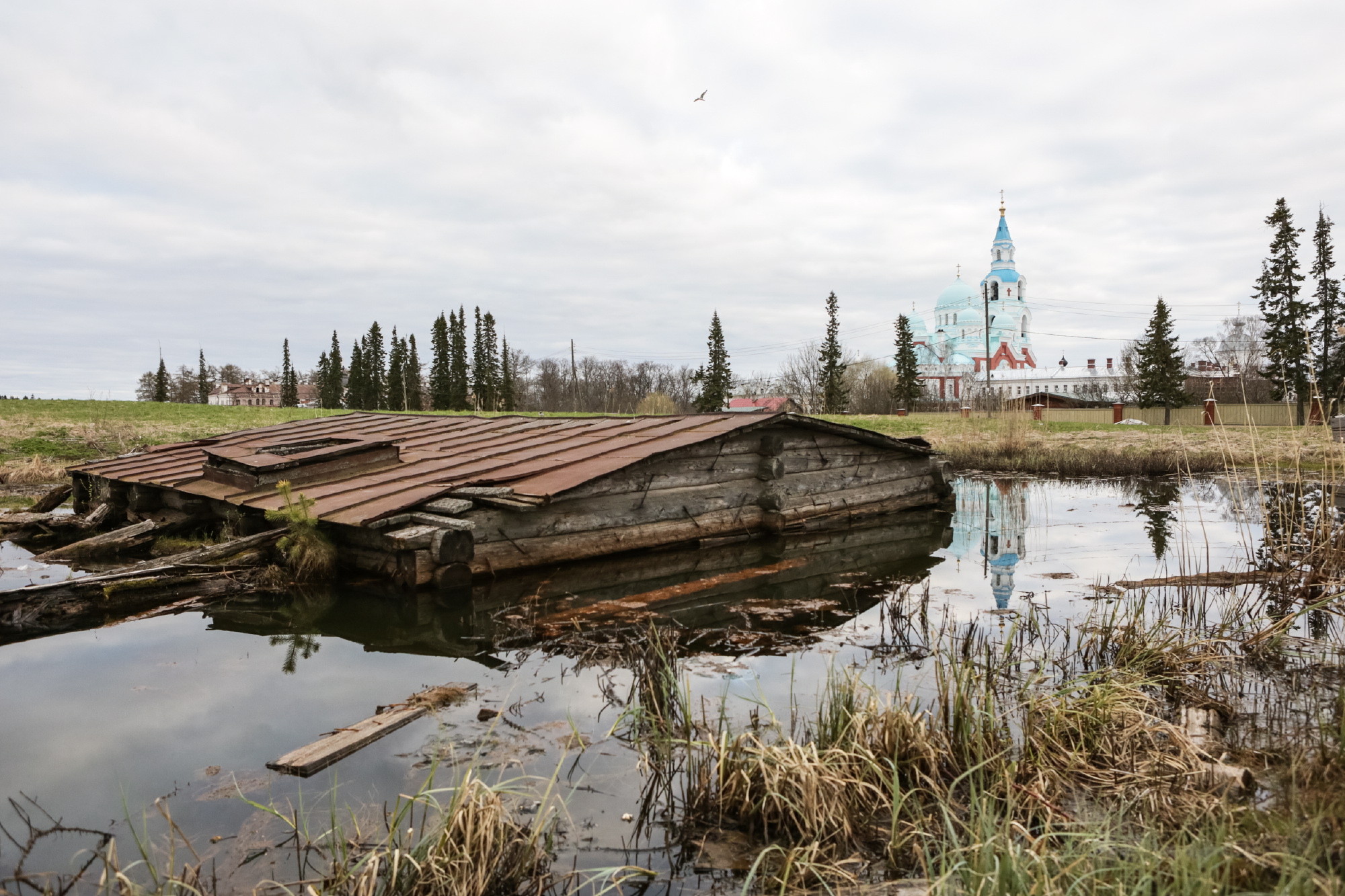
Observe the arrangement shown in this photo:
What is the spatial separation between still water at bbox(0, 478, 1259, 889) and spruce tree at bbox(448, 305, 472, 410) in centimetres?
5717

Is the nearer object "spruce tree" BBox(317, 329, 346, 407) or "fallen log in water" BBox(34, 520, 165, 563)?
"fallen log in water" BBox(34, 520, 165, 563)

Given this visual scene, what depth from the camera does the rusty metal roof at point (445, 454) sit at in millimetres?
8086

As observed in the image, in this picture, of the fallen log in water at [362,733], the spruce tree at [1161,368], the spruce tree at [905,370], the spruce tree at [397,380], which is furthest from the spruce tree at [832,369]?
the fallen log in water at [362,733]

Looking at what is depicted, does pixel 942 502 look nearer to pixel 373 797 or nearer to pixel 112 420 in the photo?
pixel 373 797

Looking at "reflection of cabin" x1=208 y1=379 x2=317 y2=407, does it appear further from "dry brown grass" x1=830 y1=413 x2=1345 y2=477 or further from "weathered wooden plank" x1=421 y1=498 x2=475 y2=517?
"weathered wooden plank" x1=421 y1=498 x2=475 y2=517

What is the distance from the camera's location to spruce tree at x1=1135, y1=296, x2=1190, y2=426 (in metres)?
44.0

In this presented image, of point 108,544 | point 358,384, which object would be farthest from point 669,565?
point 358,384

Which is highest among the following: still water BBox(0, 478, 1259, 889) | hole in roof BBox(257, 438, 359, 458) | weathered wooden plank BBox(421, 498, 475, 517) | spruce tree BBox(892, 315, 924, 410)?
spruce tree BBox(892, 315, 924, 410)

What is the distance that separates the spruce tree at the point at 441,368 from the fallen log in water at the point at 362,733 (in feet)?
210

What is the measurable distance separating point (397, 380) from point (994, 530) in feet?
207

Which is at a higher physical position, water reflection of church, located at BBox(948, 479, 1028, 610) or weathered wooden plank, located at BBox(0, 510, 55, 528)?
weathered wooden plank, located at BBox(0, 510, 55, 528)

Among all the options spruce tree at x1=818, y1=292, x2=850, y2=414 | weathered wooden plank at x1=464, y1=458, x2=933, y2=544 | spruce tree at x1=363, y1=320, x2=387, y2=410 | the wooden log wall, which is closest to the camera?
weathered wooden plank at x1=464, y1=458, x2=933, y2=544

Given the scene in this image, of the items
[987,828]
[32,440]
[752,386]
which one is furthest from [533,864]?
[752,386]

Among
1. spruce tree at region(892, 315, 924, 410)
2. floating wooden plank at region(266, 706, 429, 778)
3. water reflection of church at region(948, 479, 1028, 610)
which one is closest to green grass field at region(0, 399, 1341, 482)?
water reflection of church at region(948, 479, 1028, 610)
